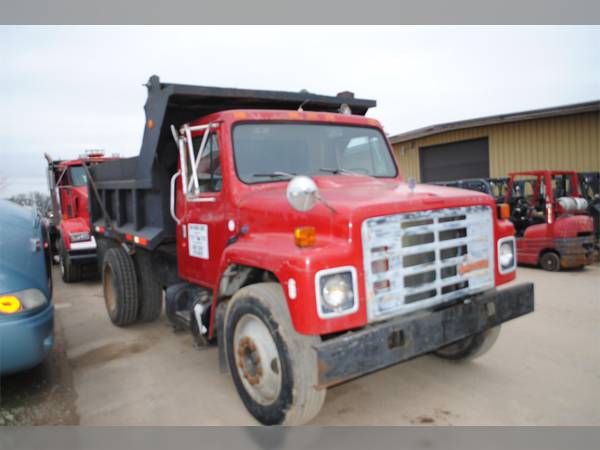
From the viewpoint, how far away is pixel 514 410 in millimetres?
3391

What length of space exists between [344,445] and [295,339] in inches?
34.2

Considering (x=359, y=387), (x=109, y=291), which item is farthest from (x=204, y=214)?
(x=109, y=291)

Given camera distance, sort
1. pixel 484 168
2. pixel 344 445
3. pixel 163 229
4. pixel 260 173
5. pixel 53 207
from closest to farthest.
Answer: pixel 344 445
pixel 260 173
pixel 163 229
pixel 53 207
pixel 484 168

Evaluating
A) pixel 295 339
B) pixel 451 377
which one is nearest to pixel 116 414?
pixel 295 339

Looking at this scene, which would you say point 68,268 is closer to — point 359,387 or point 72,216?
point 72,216

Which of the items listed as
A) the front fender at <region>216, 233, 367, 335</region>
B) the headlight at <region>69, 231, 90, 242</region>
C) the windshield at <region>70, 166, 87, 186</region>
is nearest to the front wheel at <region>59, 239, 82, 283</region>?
the headlight at <region>69, 231, 90, 242</region>

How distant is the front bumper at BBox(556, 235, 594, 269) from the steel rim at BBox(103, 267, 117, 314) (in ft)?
24.8

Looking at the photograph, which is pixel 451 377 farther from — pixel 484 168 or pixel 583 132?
pixel 484 168

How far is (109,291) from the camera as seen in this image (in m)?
6.29

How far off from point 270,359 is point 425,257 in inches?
50.5

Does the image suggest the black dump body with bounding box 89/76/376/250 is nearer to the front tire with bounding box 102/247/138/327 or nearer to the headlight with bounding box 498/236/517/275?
the front tire with bounding box 102/247/138/327

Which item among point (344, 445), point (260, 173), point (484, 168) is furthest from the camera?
point (484, 168)

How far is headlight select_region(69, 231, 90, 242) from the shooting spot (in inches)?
340

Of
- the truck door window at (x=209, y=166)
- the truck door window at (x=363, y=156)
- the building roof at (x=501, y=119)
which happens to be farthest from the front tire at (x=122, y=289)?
the building roof at (x=501, y=119)
